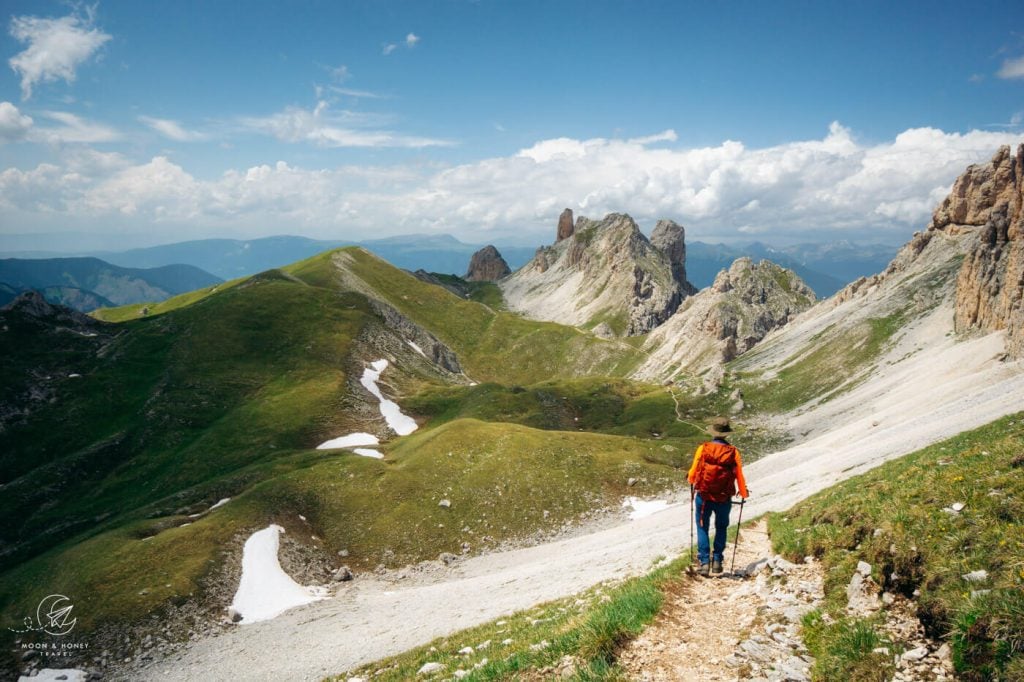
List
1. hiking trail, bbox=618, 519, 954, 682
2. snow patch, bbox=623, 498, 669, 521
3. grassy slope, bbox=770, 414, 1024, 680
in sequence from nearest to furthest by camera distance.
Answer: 1. grassy slope, bbox=770, 414, 1024, 680
2. hiking trail, bbox=618, 519, 954, 682
3. snow patch, bbox=623, 498, 669, 521

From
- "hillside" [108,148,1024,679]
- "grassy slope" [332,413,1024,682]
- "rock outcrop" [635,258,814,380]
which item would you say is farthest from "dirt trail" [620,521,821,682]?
"rock outcrop" [635,258,814,380]

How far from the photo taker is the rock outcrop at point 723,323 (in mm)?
156375

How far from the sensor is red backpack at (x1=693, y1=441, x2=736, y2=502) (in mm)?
16641

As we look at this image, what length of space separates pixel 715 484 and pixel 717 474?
33cm

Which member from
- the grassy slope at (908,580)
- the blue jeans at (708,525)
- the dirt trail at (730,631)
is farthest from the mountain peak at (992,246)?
the dirt trail at (730,631)

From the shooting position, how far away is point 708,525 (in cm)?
1588

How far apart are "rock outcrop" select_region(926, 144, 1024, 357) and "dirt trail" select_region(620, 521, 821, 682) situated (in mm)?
68358

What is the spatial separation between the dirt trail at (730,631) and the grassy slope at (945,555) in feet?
2.03

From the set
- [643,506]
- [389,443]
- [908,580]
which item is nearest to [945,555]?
[908,580]

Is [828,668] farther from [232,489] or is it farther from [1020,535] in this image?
[232,489]

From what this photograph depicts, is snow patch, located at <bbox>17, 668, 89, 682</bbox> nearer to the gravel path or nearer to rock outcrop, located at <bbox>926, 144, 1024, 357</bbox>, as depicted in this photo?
the gravel path

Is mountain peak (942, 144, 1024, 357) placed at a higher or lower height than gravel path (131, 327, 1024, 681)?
higher

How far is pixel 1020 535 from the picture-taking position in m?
9.62

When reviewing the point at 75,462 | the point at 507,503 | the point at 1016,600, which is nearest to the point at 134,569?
the point at 507,503
